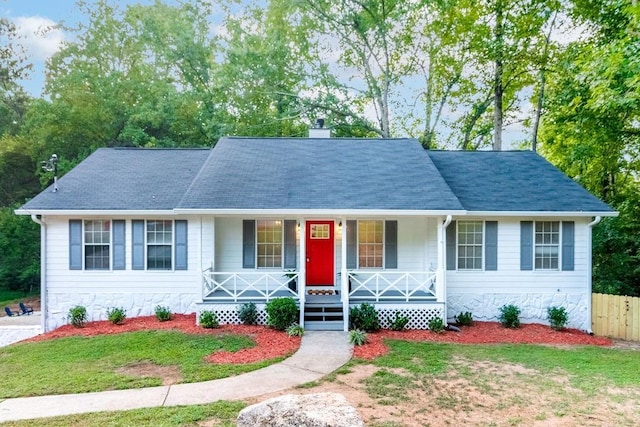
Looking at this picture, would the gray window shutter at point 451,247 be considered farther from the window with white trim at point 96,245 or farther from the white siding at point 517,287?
the window with white trim at point 96,245

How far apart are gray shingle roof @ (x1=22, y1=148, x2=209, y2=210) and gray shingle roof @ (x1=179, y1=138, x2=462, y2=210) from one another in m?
1.06

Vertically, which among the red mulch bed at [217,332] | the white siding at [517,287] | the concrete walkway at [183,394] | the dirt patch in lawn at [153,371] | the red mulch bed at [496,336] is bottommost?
the red mulch bed at [496,336]

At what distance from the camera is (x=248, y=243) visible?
37.3 feet

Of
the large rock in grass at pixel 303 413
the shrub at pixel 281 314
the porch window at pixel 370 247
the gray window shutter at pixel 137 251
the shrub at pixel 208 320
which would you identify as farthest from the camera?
the porch window at pixel 370 247

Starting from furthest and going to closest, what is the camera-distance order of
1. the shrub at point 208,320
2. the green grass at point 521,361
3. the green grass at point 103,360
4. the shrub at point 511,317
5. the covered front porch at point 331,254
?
the covered front porch at point 331,254 < the shrub at point 511,317 < the shrub at point 208,320 < the green grass at point 521,361 < the green grass at point 103,360

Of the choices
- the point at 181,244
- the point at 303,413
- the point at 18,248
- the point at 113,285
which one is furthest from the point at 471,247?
the point at 18,248

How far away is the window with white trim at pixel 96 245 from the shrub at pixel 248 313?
4.28 metres

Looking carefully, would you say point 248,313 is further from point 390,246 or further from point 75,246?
point 75,246

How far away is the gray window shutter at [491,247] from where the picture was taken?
35.9ft

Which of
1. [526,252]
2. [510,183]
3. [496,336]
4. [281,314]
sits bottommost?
[496,336]

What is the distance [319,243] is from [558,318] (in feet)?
22.9

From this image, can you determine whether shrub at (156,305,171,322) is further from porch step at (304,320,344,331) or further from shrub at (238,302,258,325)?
porch step at (304,320,344,331)

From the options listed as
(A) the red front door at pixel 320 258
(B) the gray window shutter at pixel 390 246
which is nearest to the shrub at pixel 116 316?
(A) the red front door at pixel 320 258

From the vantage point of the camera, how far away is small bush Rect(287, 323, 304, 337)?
29.9 feet
